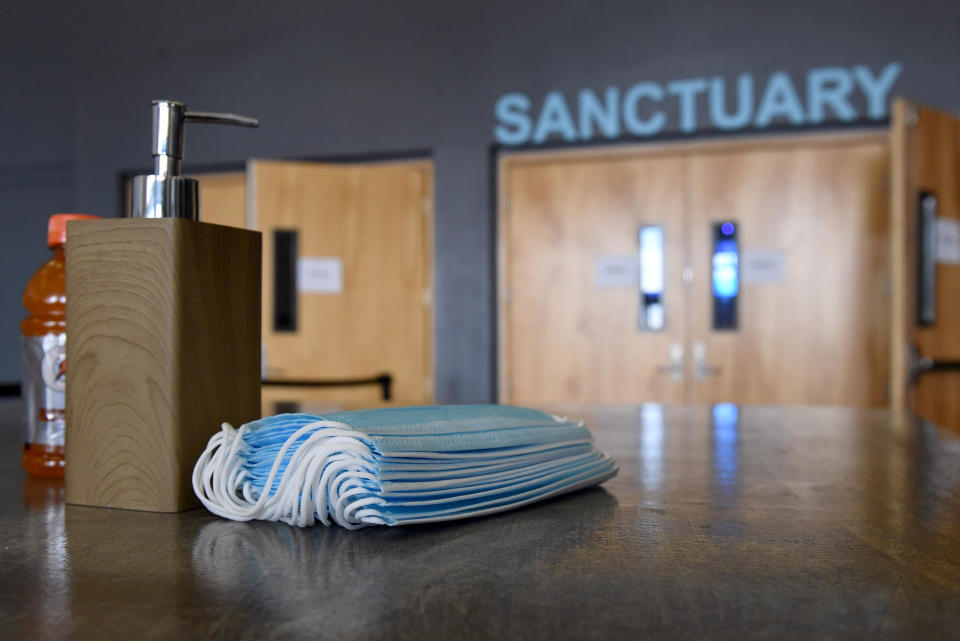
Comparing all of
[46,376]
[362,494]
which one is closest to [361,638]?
[362,494]

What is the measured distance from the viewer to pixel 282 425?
0.59 meters

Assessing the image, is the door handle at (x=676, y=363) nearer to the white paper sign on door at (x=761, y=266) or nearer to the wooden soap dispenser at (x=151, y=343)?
the white paper sign on door at (x=761, y=266)

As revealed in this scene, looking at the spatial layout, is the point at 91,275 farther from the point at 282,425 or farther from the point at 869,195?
the point at 869,195

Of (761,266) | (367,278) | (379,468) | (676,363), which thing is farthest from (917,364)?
(379,468)

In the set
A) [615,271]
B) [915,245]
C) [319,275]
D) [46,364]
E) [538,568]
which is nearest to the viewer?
[538,568]

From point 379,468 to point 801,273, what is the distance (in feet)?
12.1

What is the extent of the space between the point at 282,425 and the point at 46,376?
30cm

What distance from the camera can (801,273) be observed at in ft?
12.7

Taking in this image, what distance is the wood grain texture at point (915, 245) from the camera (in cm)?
331

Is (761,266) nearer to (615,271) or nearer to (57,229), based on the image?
(615,271)

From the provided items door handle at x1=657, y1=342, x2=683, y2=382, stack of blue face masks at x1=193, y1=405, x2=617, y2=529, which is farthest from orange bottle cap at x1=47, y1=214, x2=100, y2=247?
door handle at x1=657, y1=342, x2=683, y2=382

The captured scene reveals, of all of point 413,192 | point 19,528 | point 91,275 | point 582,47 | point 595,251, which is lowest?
point 19,528

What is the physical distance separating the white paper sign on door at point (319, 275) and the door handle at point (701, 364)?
178cm

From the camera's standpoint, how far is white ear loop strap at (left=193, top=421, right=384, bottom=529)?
55 centimetres
